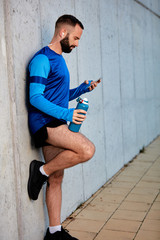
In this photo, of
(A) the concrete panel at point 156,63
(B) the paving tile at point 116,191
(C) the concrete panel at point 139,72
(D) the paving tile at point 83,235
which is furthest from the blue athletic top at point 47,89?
(A) the concrete panel at point 156,63

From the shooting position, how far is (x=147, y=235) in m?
3.36

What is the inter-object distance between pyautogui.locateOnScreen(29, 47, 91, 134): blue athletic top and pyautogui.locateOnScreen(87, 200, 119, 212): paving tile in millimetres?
1585

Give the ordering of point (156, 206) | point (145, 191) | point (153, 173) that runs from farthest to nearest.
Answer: point (153, 173)
point (145, 191)
point (156, 206)

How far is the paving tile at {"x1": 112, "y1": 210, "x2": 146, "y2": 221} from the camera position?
3.82 meters

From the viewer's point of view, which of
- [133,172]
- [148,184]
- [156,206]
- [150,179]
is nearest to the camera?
[156,206]

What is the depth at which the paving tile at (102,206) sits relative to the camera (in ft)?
13.6

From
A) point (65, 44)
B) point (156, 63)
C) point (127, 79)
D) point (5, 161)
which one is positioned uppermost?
point (156, 63)

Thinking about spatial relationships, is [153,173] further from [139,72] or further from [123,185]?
[139,72]

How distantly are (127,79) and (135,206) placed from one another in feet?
9.31

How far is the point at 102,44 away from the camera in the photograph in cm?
514

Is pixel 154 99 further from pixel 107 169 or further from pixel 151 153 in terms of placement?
pixel 107 169

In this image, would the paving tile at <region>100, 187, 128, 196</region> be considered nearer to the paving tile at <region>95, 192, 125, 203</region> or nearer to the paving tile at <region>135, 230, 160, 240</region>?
the paving tile at <region>95, 192, 125, 203</region>

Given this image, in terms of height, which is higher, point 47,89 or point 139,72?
point 139,72

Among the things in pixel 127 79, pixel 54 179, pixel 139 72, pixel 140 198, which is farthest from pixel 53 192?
pixel 139 72
